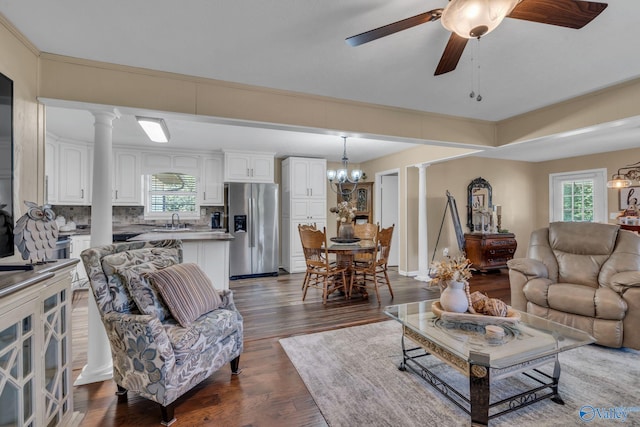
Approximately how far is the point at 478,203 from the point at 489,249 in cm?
99

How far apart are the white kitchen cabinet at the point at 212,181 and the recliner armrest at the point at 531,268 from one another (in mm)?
4868

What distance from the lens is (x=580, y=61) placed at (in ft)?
7.49

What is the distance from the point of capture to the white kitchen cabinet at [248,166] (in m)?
5.36

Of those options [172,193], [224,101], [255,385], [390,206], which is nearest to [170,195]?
[172,193]

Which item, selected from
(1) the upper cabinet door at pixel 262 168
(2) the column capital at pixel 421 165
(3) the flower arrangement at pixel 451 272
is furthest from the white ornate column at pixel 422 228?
(3) the flower arrangement at pixel 451 272

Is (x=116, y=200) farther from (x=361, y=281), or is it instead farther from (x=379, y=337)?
(x=379, y=337)

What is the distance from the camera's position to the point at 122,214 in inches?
208

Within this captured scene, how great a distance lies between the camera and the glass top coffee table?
158 cm

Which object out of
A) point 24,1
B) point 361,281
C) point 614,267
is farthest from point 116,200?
point 614,267

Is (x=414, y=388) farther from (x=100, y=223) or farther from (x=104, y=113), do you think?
(x=104, y=113)

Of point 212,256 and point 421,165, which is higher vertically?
point 421,165

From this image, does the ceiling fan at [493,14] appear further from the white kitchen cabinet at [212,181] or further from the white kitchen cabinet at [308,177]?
the white kitchen cabinet at [212,181]

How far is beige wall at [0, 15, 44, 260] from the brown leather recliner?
13.8 feet

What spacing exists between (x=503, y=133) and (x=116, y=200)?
242 inches
